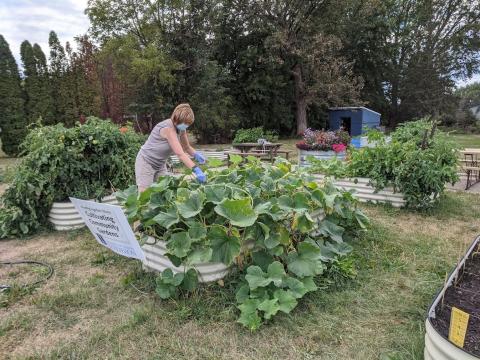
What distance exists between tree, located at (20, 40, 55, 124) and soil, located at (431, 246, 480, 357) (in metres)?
12.2

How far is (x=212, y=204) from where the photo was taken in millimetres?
2439

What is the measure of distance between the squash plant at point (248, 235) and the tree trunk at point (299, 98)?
1677 centimetres

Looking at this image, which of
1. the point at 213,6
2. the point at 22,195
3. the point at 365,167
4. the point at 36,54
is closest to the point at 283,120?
the point at 213,6

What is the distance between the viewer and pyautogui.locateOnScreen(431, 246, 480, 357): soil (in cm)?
155

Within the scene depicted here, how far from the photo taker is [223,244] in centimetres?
228

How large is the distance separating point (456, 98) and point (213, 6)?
21.5 meters

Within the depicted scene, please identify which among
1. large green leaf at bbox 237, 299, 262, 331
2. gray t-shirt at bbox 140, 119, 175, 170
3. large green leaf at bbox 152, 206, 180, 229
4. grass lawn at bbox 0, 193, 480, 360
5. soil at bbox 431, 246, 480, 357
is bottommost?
grass lawn at bbox 0, 193, 480, 360

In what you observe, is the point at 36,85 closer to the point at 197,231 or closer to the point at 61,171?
the point at 61,171

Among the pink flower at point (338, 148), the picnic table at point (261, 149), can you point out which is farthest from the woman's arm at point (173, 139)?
the picnic table at point (261, 149)

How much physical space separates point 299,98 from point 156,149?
16.7 m

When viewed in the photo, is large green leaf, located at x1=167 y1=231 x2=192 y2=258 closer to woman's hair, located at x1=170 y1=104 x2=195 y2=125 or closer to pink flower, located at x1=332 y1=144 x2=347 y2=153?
woman's hair, located at x1=170 y1=104 x2=195 y2=125

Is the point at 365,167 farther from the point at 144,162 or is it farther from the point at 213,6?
the point at 213,6

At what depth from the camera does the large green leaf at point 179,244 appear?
2203 mm

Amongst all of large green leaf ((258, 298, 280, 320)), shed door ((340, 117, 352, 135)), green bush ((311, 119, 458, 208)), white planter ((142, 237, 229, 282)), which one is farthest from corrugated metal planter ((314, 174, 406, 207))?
shed door ((340, 117, 352, 135))
